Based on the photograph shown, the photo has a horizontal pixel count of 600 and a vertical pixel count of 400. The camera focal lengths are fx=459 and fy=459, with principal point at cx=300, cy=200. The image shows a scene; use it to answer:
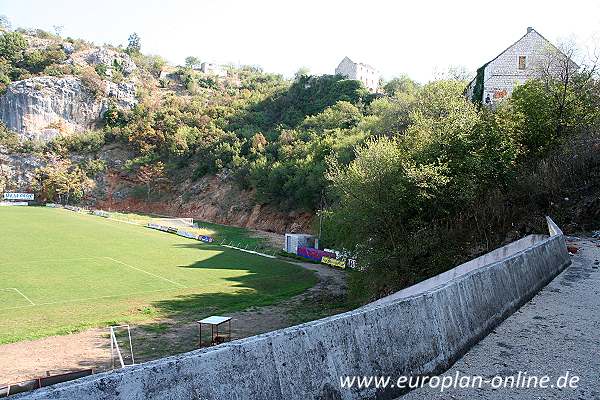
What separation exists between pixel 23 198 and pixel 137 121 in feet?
92.1

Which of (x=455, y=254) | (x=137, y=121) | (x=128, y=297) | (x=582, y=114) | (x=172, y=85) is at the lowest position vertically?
(x=128, y=297)

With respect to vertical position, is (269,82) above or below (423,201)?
above

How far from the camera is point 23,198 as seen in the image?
87000 mm

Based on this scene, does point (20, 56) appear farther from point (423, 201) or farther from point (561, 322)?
point (561, 322)

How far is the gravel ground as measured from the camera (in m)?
4.64

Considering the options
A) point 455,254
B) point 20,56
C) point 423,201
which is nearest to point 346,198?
point 423,201

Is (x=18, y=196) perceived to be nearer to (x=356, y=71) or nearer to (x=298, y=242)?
(x=298, y=242)

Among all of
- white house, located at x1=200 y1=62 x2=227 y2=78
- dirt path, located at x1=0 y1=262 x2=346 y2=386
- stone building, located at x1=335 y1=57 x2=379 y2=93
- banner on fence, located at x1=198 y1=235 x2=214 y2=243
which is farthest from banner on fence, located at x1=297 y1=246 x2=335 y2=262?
white house, located at x1=200 y1=62 x2=227 y2=78

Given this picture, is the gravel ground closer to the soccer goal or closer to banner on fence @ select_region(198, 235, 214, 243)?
the soccer goal

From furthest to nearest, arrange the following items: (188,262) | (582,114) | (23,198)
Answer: (23,198) < (188,262) < (582,114)

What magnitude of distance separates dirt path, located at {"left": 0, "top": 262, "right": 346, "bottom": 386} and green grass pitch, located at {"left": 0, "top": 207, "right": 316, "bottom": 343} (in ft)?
3.73

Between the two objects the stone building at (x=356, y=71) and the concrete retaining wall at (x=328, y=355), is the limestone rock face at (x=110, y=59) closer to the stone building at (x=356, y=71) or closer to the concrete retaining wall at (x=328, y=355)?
the stone building at (x=356, y=71)

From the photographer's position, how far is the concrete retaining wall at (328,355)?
2837mm

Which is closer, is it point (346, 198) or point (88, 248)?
point (346, 198)
